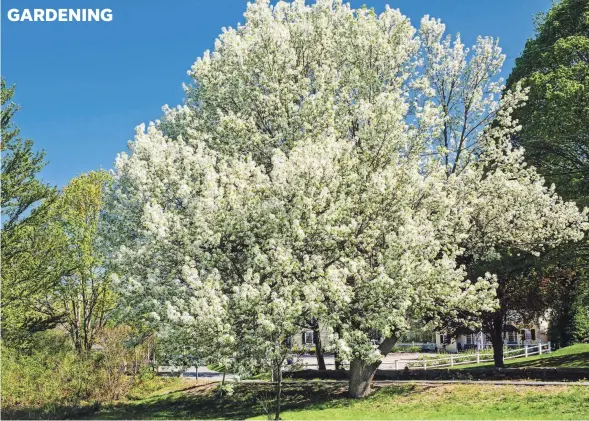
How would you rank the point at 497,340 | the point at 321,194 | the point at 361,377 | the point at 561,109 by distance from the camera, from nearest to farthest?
the point at 321,194
the point at 361,377
the point at 561,109
the point at 497,340

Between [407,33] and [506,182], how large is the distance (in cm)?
881

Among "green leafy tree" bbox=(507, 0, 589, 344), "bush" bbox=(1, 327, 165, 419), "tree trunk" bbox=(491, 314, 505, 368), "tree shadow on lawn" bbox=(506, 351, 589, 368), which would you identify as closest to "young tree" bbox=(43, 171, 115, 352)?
"bush" bbox=(1, 327, 165, 419)

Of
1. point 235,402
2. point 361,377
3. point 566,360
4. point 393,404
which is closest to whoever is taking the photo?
point 393,404

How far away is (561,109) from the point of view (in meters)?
28.3

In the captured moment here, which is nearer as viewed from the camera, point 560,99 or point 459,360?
point 560,99

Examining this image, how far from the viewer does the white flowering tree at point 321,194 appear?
20.7 m

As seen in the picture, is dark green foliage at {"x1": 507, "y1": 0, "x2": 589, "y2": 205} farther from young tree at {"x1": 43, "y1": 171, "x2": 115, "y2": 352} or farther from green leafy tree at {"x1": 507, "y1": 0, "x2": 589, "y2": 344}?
young tree at {"x1": 43, "y1": 171, "x2": 115, "y2": 352}

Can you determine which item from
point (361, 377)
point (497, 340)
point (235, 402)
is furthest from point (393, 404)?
point (497, 340)

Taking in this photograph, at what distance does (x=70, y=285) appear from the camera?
3912 centimetres

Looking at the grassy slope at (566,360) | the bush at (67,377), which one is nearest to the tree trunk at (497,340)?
the grassy slope at (566,360)

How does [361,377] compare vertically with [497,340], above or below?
below

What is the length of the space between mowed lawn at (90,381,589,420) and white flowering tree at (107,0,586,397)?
2092 millimetres

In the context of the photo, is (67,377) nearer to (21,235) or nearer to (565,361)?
(21,235)

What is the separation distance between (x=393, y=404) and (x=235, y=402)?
1021 cm
